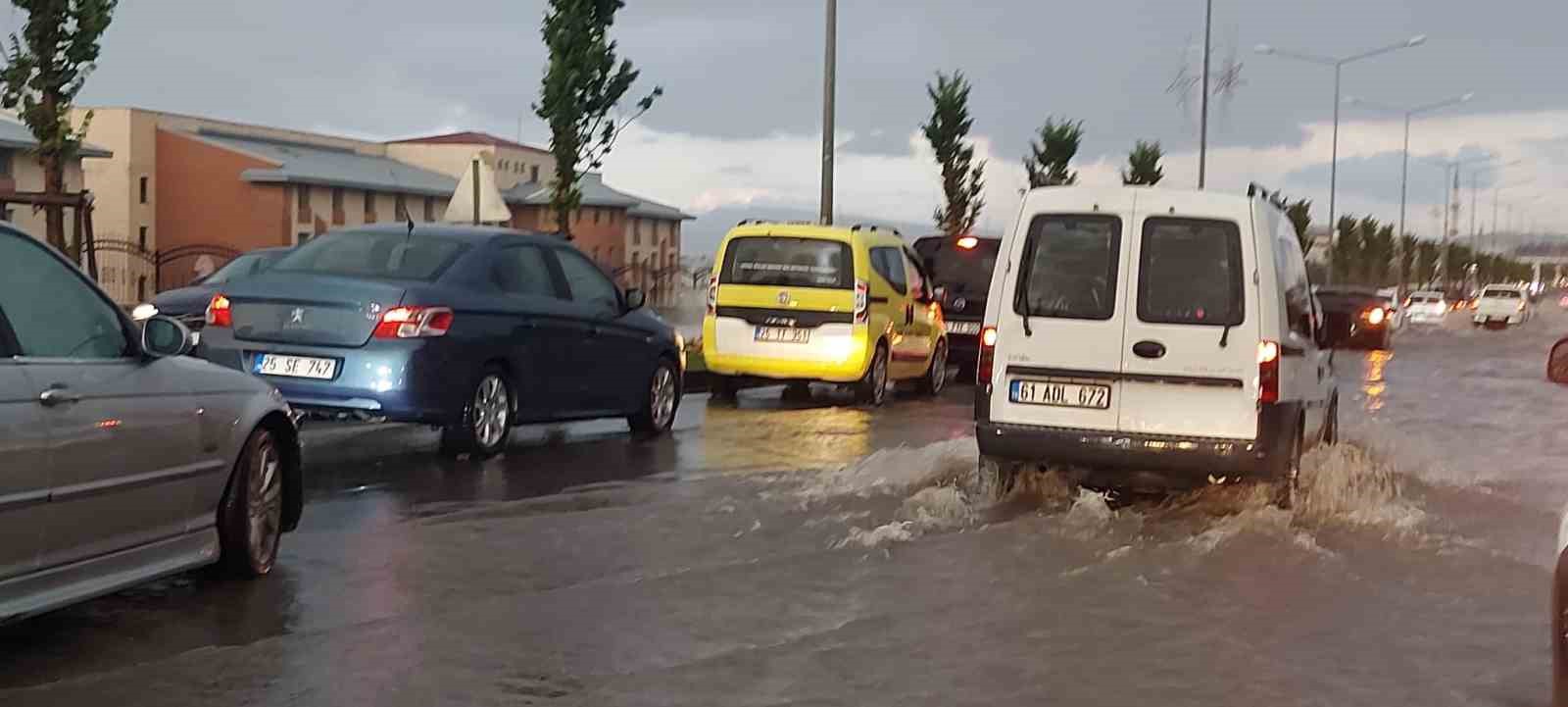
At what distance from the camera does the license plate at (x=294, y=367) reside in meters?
11.1

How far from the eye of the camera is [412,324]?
36.7 ft

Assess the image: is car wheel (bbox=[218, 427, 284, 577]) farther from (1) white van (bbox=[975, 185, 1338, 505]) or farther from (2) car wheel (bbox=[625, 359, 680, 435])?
(2) car wheel (bbox=[625, 359, 680, 435])

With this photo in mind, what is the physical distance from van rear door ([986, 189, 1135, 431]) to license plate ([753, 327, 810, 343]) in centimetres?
732

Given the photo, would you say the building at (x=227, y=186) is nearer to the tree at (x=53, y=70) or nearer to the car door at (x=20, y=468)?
the tree at (x=53, y=70)

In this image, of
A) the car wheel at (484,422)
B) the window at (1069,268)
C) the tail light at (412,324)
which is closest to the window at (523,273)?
the car wheel at (484,422)

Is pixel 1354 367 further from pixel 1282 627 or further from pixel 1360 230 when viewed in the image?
pixel 1360 230

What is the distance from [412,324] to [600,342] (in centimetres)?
233

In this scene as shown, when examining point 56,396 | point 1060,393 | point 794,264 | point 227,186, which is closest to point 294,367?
point 1060,393

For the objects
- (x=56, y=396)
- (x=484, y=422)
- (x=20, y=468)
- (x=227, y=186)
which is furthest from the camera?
(x=227, y=186)

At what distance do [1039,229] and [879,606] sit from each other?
3491 mm

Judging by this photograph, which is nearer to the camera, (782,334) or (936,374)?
(782,334)

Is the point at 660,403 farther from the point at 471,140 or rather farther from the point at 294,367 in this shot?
the point at 471,140

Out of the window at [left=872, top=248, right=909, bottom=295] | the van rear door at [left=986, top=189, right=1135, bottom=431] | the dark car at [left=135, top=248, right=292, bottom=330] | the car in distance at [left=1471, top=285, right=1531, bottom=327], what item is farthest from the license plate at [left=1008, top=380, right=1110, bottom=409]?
the car in distance at [left=1471, top=285, right=1531, bottom=327]

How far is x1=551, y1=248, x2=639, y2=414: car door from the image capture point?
1307 centimetres
